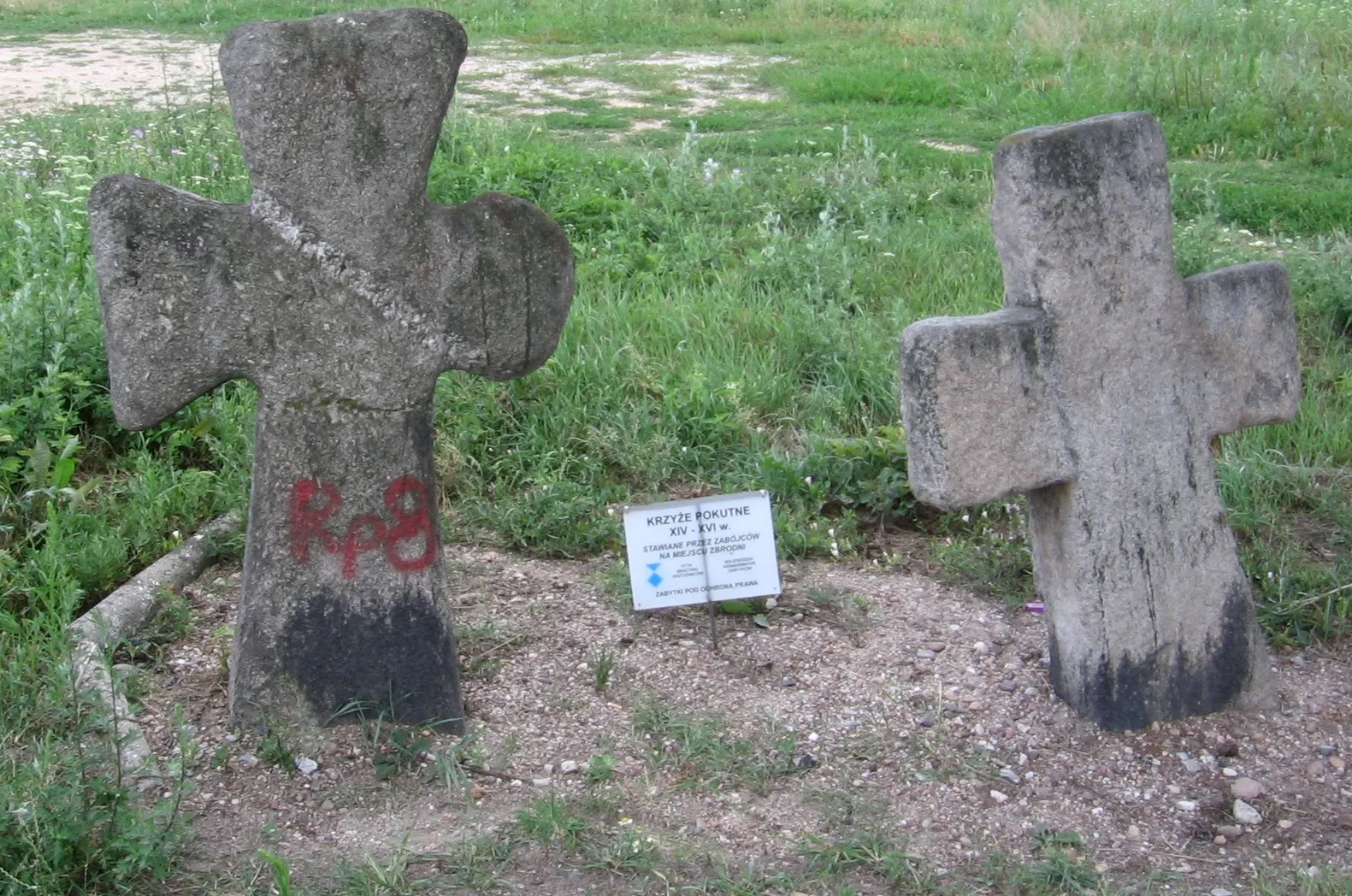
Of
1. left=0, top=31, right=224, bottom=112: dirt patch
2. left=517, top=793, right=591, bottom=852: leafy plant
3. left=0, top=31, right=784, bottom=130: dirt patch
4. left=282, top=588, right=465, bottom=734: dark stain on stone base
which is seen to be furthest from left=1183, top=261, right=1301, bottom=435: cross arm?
left=0, top=31, right=784, bottom=130: dirt patch

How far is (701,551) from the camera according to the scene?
3514 millimetres

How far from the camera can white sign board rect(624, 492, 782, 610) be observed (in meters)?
3.48

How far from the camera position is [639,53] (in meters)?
11.8

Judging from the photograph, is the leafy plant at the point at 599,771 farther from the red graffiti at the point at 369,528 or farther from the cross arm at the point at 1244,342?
the cross arm at the point at 1244,342

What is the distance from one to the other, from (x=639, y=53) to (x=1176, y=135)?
491 centimetres

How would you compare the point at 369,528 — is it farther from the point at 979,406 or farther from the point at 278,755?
the point at 979,406

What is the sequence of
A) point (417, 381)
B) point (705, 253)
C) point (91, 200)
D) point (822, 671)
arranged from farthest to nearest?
point (705, 253) → point (822, 671) → point (417, 381) → point (91, 200)

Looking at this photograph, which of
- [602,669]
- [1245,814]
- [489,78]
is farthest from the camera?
[489,78]

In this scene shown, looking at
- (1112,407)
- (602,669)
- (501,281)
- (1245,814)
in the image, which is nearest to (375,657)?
(602,669)

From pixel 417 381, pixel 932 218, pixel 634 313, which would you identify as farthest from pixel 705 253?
pixel 417 381

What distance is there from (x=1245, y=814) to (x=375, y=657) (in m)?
1.83

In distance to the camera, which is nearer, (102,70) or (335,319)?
(335,319)

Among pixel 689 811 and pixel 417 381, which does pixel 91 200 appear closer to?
pixel 417 381

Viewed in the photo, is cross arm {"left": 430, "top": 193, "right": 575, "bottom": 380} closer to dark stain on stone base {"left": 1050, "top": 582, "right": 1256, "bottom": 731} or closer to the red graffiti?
the red graffiti
